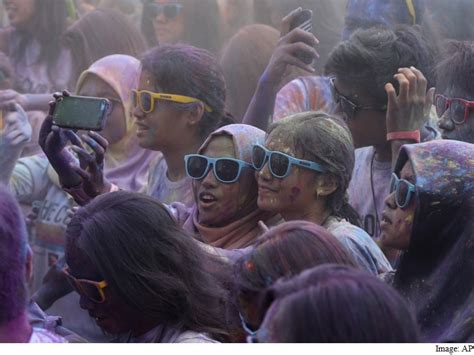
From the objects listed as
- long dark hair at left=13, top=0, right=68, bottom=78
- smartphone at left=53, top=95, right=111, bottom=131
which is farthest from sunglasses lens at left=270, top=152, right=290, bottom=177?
long dark hair at left=13, top=0, right=68, bottom=78

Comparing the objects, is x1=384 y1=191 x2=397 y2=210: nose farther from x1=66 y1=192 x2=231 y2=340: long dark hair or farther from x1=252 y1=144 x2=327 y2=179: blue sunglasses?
x1=66 y1=192 x2=231 y2=340: long dark hair

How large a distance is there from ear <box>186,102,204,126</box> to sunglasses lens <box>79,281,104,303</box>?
1.52 m

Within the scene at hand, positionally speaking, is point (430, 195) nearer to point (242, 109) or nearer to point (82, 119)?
point (82, 119)

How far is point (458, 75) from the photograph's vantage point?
400cm

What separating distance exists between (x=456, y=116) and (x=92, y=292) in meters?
1.69

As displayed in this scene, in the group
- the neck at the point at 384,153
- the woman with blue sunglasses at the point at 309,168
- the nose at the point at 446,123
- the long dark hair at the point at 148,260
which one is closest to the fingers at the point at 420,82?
the nose at the point at 446,123

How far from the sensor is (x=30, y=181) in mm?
4730

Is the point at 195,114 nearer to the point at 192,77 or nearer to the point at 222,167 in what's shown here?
the point at 192,77

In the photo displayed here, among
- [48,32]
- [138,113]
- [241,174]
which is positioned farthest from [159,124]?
[48,32]

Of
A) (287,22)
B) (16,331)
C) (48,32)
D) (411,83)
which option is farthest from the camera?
(48,32)

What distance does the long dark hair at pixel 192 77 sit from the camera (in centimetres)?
419

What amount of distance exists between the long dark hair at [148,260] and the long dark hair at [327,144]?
69cm

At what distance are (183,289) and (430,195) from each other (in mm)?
756

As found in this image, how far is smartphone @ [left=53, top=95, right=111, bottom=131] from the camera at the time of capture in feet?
11.9
